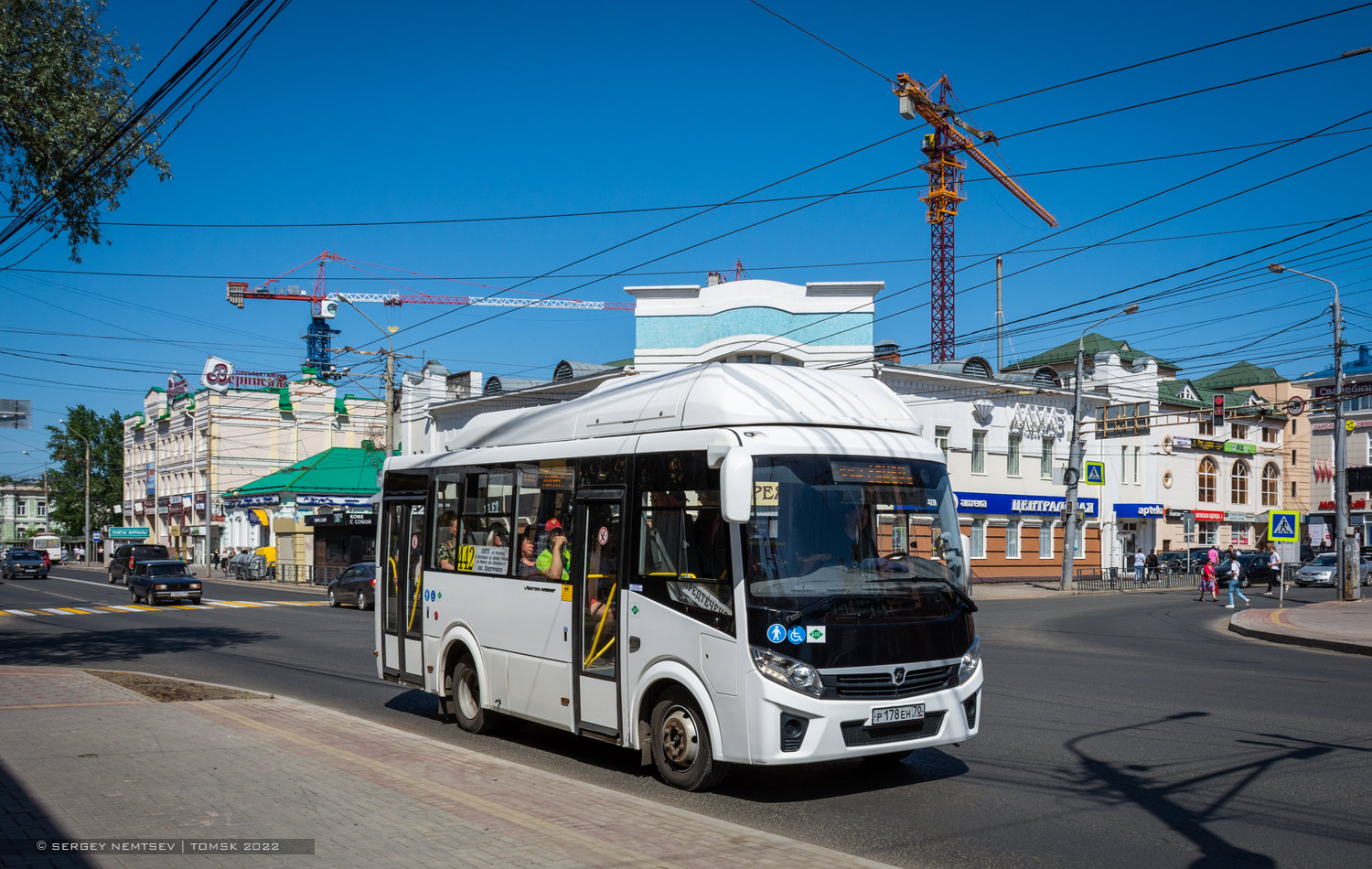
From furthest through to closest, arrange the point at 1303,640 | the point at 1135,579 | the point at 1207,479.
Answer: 1. the point at 1207,479
2. the point at 1135,579
3. the point at 1303,640

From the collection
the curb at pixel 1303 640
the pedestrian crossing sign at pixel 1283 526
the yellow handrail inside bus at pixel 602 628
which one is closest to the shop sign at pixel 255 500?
the pedestrian crossing sign at pixel 1283 526

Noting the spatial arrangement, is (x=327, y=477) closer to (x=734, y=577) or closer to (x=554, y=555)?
(x=554, y=555)

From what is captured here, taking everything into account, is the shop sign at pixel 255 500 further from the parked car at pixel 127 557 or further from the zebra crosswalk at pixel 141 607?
the zebra crosswalk at pixel 141 607

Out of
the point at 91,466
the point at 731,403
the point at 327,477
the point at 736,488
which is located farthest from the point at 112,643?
the point at 91,466

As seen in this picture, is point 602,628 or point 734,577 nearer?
point 734,577

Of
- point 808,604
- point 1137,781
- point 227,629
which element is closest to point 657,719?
point 808,604

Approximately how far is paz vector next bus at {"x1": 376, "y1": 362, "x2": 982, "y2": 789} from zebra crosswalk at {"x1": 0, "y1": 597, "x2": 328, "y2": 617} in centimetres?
2637

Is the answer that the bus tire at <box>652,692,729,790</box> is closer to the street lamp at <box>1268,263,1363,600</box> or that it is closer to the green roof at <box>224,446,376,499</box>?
the street lamp at <box>1268,263,1363,600</box>

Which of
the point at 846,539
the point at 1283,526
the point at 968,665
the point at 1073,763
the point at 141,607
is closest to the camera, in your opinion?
the point at 846,539

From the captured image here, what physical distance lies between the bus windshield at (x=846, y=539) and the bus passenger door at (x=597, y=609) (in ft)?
5.00

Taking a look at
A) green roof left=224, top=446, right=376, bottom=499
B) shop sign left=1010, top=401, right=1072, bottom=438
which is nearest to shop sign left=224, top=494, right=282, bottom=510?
green roof left=224, top=446, right=376, bottom=499

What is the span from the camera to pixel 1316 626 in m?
23.7

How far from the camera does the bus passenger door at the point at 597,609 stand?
881 cm

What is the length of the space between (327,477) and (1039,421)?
38.6m
